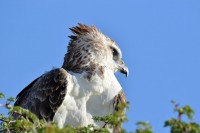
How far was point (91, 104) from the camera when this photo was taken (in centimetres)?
1115

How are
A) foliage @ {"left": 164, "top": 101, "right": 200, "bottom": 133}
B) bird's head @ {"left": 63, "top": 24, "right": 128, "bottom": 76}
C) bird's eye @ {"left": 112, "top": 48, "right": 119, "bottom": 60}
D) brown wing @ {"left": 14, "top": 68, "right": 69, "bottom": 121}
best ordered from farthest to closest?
bird's eye @ {"left": 112, "top": 48, "right": 119, "bottom": 60}
bird's head @ {"left": 63, "top": 24, "right": 128, "bottom": 76}
brown wing @ {"left": 14, "top": 68, "right": 69, "bottom": 121}
foliage @ {"left": 164, "top": 101, "right": 200, "bottom": 133}

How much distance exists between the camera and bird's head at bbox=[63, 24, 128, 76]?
12159 mm

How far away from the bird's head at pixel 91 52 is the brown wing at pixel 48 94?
70 cm

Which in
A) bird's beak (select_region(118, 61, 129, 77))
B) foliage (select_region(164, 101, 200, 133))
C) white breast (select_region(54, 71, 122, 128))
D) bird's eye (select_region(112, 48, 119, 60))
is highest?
bird's eye (select_region(112, 48, 119, 60))

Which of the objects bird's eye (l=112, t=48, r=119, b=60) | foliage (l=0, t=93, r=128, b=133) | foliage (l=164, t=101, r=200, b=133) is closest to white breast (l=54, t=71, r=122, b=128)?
bird's eye (l=112, t=48, r=119, b=60)

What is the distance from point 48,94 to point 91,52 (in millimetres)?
1856

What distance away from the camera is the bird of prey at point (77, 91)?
35.5ft

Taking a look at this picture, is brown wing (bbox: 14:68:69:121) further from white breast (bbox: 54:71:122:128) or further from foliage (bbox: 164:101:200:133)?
foliage (bbox: 164:101:200:133)

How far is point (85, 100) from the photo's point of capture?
11023mm

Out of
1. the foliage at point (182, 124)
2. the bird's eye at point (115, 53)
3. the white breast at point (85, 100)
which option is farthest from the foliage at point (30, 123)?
the bird's eye at point (115, 53)

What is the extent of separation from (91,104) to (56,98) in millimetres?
714

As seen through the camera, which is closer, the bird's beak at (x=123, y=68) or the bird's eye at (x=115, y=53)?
the bird's beak at (x=123, y=68)

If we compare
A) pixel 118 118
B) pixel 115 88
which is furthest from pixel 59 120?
pixel 118 118

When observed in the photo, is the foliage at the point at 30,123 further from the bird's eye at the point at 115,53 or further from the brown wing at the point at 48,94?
the bird's eye at the point at 115,53
